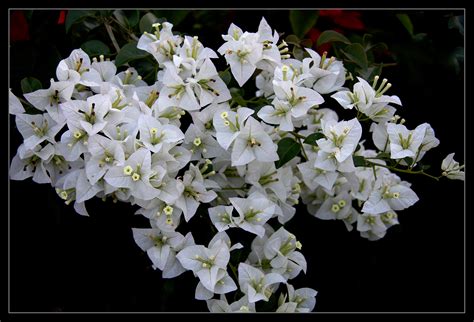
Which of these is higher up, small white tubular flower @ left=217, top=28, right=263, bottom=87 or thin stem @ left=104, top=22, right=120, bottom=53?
small white tubular flower @ left=217, top=28, right=263, bottom=87

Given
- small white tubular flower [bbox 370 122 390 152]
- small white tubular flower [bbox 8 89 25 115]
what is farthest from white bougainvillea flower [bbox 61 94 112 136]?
small white tubular flower [bbox 370 122 390 152]

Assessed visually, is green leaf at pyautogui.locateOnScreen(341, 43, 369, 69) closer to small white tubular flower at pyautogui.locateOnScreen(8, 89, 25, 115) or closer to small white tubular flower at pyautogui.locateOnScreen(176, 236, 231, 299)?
small white tubular flower at pyautogui.locateOnScreen(176, 236, 231, 299)

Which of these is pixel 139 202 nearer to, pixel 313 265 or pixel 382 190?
pixel 382 190

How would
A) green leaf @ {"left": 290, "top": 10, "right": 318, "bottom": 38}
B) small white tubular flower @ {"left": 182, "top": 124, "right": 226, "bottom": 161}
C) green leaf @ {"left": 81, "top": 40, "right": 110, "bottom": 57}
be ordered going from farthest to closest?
green leaf @ {"left": 290, "top": 10, "right": 318, "bottom": 38} → green leaf @ {"left": 81, "top": 40, "right": 110, "bottom": 57} → small white tubular flower @ {"left": 182, "top": 124, "right": 226, "bottom": 161}

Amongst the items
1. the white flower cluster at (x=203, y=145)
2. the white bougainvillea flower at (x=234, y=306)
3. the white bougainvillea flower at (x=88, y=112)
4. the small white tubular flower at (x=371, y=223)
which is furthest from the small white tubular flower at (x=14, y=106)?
the small white tubular flower at (x=371, y=223)

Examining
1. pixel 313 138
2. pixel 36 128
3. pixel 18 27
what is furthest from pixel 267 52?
pixel 18 27

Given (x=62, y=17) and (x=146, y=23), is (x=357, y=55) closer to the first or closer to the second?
(x=146, y=23)

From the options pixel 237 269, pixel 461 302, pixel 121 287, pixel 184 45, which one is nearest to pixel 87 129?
pixel 184 45

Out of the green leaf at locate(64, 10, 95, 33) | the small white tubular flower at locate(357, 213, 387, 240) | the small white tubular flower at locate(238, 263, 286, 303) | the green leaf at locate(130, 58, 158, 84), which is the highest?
the green leaf at locate(64, 10, 95, 33)
